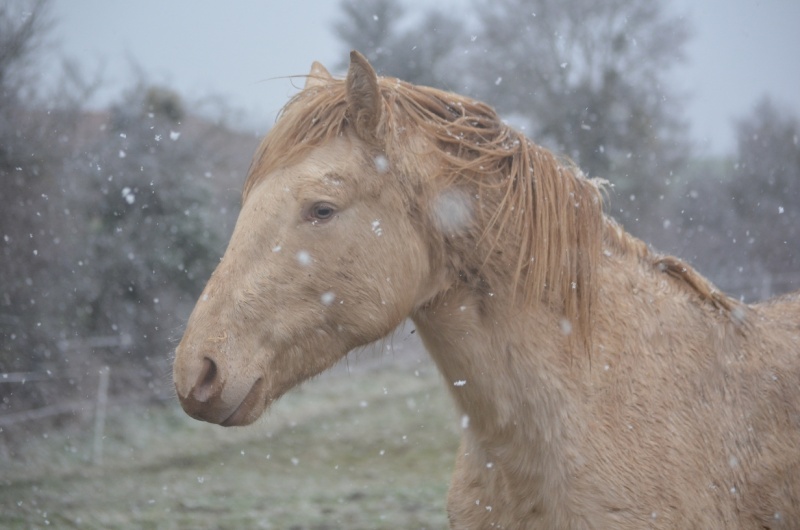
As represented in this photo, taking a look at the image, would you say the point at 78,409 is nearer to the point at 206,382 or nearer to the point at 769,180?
the point at 206,382

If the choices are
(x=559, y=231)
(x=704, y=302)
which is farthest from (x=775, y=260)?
(x=559, y=231)

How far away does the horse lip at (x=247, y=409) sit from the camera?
207cm

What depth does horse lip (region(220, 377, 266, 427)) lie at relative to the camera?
2066 mm

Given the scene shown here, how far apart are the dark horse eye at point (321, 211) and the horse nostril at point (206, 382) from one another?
Answer: 525 millimetres

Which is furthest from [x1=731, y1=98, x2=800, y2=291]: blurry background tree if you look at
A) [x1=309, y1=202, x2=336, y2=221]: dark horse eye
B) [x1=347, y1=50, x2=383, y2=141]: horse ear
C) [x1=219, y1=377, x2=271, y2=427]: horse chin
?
[x1=219, y1=377, x2=271, y2=427]: horse chin

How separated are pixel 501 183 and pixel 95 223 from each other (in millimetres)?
7000

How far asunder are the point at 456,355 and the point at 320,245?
58 cm

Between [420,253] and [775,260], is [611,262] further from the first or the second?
[775,260]

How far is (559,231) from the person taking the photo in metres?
2.37

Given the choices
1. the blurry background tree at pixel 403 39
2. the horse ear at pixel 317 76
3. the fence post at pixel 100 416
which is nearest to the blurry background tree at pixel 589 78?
the blurry background tree at pixel 403 39

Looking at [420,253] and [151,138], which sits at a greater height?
[420,253]

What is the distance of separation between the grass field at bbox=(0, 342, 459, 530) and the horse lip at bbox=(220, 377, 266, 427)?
1893 mm

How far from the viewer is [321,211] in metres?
2.20

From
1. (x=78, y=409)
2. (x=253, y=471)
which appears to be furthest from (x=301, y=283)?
(x=78, y=409)
